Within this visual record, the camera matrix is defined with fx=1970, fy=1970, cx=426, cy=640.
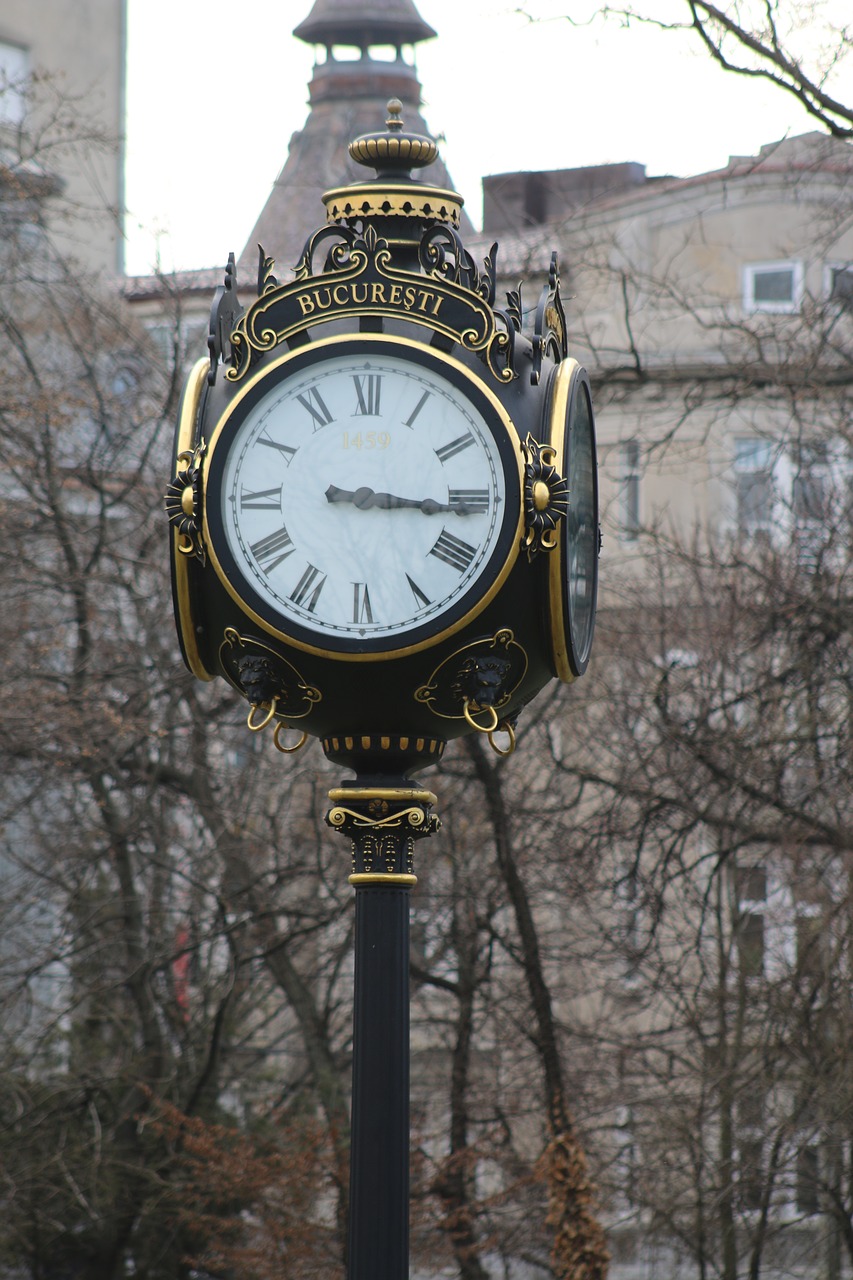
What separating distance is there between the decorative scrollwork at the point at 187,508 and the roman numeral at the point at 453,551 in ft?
1.43

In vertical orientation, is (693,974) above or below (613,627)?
below

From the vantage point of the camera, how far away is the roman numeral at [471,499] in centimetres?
363

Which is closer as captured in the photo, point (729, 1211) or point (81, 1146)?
point (729, 1211)

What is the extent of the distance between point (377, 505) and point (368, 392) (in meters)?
0.22

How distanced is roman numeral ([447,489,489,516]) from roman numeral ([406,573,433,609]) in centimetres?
16

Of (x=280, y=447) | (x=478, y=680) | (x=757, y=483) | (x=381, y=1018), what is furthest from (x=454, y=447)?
(x=757, y=483)

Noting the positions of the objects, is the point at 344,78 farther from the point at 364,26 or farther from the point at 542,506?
the point at 542,506

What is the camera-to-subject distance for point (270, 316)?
12.4 feet

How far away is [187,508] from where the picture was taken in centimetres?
365

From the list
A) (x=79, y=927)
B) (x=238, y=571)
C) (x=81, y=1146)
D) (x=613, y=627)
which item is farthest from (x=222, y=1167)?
(x=238, y=571)

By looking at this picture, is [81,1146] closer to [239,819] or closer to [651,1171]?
[239,819]

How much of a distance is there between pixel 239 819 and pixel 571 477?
9.37 m

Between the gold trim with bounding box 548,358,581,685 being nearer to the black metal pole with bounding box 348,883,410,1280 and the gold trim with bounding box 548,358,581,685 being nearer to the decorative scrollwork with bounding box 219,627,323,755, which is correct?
the decorative scrollwork with bounding box 219,627,323,755

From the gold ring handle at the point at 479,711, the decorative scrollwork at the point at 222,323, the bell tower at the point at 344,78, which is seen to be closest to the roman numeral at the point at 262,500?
the decorative scrollwork at the point at 222,323
